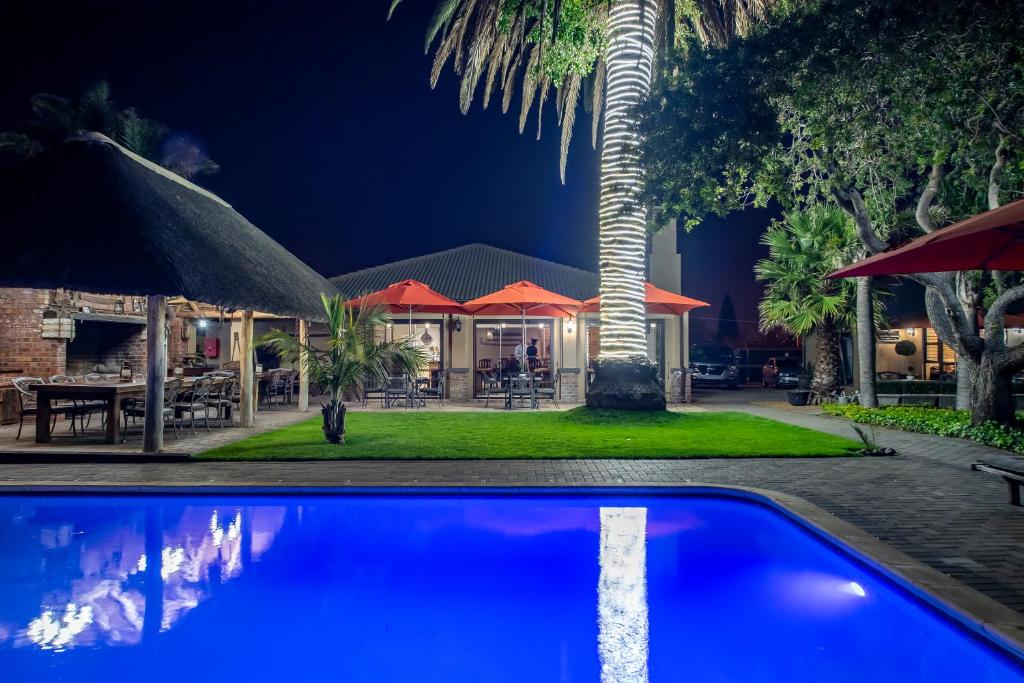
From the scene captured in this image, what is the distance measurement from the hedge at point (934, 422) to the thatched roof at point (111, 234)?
12.1 metres

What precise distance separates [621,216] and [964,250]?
6.65 metres

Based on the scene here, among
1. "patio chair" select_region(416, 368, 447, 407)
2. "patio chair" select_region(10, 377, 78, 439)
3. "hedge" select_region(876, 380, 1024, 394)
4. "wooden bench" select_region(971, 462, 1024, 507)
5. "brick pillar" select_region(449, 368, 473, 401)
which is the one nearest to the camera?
"wooden bench" select_region(971, 462, 1024, 507)

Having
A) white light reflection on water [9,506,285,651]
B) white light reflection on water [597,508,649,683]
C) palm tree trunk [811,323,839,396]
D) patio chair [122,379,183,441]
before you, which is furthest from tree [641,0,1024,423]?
palm tree trunk [811,323,839,396]

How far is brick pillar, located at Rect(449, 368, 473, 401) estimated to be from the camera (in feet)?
62.2

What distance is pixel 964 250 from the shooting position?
664cm

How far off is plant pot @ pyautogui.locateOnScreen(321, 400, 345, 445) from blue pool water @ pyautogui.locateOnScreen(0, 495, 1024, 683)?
2.98 metres

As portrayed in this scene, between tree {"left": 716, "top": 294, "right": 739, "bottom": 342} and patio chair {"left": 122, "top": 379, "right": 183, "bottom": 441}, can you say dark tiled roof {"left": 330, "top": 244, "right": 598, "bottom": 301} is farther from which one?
tree {"left": 716, "top": 294, "right": 739, "bottom": 342}

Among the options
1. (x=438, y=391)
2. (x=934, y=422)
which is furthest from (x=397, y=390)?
(x=934, y=422)

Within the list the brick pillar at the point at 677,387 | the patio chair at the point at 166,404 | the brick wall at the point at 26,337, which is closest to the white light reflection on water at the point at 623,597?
the patio chair at the point at 166,404

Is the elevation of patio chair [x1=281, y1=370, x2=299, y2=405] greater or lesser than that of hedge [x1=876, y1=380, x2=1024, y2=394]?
greater

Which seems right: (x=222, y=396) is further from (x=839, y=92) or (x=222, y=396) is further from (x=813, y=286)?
(x=813, y=286)

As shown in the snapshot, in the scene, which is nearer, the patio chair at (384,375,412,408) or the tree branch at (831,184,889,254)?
the tree branch at (831,184,889,254)

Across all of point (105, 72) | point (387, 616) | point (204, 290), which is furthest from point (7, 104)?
point (387, 616)

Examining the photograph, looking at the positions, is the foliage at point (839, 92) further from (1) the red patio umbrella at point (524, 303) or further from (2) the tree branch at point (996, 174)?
(1) the red patio umbrella at point (524, 303)
